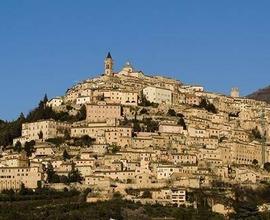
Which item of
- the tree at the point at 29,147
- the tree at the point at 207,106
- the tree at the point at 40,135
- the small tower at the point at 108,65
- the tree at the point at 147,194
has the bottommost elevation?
the tree at the point at 147,194

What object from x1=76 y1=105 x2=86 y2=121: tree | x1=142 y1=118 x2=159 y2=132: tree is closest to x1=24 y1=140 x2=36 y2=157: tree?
x1=76 y1=105 x2=86 y2=121: tree

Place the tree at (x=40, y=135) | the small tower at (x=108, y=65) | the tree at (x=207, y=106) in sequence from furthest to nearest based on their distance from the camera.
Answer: the small tower at (x=108, y=65)
the tree at (x=207, y=106)
the tree at (x=40, y=135)

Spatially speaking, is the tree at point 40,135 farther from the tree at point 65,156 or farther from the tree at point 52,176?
the tree at point 52,176

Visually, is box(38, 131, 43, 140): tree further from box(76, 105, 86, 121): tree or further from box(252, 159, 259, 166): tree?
box(252, 159, 259, 166): tree

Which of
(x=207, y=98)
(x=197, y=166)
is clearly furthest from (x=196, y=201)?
(x=207, y=98)

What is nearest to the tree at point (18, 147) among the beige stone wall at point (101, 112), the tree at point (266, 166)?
the beige stone wall at point (101, 112)

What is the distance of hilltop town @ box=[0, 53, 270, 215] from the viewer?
6850 centimetres

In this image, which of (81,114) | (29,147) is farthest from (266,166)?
(29,147)

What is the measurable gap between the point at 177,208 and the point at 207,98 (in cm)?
2888

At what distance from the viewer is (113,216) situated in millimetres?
60875

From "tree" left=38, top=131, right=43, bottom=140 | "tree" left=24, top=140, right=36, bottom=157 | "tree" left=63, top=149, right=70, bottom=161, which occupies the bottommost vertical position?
"tree" left=63, top=149, right=70, bottom=161

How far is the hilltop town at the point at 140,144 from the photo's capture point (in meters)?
68.5

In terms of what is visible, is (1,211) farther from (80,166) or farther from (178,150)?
(178,150)

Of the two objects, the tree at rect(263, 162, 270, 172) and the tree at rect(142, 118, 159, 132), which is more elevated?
the tree at rect(142, 118, 159, 132)
